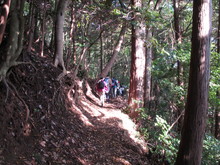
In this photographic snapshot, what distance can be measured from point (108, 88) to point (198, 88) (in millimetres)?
7644

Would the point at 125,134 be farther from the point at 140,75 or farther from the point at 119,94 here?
the point at 119,94

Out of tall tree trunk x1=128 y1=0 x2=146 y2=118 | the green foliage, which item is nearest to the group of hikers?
tall tree trunk x1=128 y1=0 x2=146 y2=118

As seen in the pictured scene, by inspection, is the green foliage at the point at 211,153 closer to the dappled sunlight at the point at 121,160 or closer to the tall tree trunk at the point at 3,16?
the dappled sunlight at the point at 121,160

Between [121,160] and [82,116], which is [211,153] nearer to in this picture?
[121,160]

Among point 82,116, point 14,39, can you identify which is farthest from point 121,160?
point 14,39

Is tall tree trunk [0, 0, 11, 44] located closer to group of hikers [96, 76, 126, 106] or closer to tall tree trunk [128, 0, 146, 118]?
tall tree trunk [128, 0, 146, 118]

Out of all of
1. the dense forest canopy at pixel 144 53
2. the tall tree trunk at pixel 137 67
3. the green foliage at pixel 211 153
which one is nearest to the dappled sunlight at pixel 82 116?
the dense forest canopy at pixel 144 53

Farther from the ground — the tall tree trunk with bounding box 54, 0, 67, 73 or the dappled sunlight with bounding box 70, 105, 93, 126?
the tall tree trunk with bounding box 54, 0, 67, 73

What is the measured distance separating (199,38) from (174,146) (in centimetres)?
408

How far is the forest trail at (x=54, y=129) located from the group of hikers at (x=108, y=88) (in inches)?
80.7

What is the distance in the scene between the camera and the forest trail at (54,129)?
179 inches

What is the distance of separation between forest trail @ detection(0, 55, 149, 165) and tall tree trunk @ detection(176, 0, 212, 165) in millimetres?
2279

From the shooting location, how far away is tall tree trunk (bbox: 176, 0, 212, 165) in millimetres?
5023

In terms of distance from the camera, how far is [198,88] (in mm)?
5023
